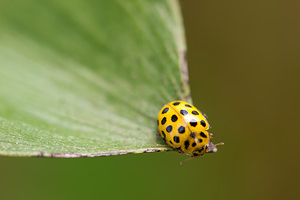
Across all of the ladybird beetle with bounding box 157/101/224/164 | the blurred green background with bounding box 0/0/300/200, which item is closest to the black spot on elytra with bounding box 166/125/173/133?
the ladybird beetle with bounding box 157/101/224/164

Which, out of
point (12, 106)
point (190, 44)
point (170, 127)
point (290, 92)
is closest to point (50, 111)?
point (12, 106)

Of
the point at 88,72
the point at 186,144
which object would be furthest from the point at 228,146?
the point at 88,72

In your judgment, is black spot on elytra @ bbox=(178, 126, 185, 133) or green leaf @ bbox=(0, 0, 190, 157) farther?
black spot on elytra @ bbox=(178, 126, 185, 133)

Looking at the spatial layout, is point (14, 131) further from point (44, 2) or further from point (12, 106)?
point (44, 2)

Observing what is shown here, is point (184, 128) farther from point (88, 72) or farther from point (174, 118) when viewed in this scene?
point (88, 72)

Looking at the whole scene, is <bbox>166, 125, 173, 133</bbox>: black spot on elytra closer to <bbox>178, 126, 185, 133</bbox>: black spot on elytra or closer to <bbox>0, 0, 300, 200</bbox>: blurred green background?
<bbox>178, 126, 185, 133</bbox>: black spot on elytra

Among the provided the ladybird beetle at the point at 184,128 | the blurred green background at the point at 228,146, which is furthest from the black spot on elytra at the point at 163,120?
the blurred green background at the point at 228,146
